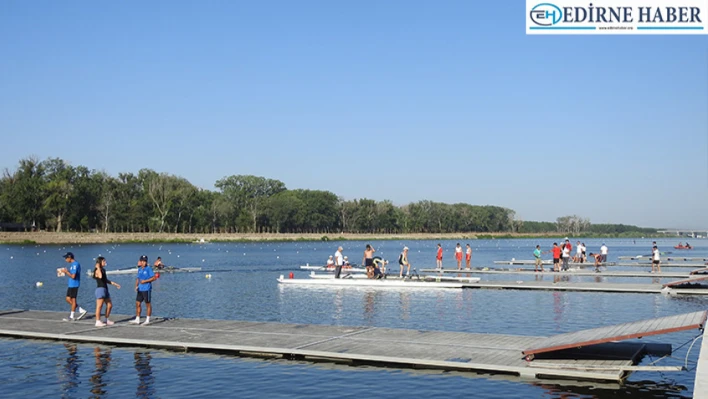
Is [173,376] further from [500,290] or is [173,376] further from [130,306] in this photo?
[500,290]

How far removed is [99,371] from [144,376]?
133 cm

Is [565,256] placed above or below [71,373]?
above

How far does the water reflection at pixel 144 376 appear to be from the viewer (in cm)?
1476

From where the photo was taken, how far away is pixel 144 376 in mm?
16203

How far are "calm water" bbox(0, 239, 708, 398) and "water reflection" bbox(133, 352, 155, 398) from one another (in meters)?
0.02

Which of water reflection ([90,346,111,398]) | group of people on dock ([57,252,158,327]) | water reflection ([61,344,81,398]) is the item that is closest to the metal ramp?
water reflection ([90,346,111,398])

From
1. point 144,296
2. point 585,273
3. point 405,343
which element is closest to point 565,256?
point 585,273

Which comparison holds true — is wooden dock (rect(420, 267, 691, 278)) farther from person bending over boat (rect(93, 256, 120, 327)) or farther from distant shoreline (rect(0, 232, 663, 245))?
distant shoreline (rect(0, 232, 663, 245))

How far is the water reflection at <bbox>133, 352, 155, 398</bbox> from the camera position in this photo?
14758 millimetres

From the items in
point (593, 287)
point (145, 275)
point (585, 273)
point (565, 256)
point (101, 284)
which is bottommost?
point (593, 287)

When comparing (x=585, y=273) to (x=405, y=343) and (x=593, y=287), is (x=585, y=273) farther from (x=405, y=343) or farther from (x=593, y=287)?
(x=405, y=343)

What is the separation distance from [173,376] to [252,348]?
8.58 feet

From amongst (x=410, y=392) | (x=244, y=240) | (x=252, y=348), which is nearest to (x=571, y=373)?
(x=410, y=392)

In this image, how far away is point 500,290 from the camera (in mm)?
35438
